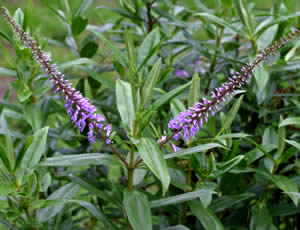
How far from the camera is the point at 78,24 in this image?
199cm

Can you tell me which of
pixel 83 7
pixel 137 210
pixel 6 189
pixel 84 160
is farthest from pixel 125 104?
pixel 83 7

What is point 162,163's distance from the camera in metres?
1.19

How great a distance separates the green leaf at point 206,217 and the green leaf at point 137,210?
0.26 meters

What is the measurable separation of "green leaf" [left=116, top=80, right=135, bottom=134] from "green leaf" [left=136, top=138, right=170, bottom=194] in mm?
100

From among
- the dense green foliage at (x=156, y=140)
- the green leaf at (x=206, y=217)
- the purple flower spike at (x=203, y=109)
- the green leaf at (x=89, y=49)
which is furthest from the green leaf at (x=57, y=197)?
the green leaf at (x=89, y=49)

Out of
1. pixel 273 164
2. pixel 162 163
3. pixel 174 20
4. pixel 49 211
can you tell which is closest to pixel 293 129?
pixel 273 164

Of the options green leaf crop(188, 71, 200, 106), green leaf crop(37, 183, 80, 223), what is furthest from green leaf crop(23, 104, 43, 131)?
green leaf crop(188, 71, 200, 106)

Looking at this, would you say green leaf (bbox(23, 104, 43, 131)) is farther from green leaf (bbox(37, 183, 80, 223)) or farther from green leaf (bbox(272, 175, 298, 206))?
green leaf (bbox(272, 175, 298, 206))

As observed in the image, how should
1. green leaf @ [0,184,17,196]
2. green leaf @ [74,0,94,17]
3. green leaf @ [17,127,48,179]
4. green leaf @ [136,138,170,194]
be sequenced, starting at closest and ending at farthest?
green leaf @ [136,138,170,194] < green leaf @ [0,184,17,196] < green leaf @ [17,127,48,179] < green leaf @ [74,0,94,17]

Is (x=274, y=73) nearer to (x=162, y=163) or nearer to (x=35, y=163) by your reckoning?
(x=162, y=163)

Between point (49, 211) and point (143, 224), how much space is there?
21.2 inches

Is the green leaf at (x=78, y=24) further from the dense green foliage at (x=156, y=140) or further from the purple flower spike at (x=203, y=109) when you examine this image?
the purple flower spike at (x=203, y=109)

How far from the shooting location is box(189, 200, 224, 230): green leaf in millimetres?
1453

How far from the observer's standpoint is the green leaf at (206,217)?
1.45 meters
